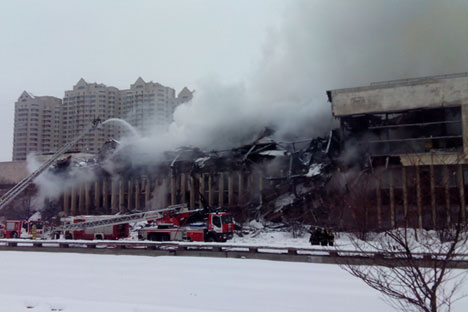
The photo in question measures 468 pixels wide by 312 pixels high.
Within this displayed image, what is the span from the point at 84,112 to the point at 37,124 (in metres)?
9.79

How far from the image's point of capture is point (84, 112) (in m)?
80.0

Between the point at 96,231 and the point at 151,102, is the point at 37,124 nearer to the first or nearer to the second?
the point at 151,102

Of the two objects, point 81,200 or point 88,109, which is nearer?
point 81,200

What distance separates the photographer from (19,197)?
140ft

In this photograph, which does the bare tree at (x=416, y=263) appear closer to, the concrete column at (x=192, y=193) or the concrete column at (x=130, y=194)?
the concrete column at (x=192, y=193)

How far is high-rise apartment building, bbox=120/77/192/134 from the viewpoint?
77.2 m

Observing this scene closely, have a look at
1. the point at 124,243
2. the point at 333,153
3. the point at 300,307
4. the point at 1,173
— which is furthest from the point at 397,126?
the point at 1,173

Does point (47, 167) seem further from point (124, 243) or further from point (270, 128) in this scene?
point (124, 243)

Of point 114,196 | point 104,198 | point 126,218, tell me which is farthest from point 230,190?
point 104,198

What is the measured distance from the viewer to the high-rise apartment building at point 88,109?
7956 centimetres

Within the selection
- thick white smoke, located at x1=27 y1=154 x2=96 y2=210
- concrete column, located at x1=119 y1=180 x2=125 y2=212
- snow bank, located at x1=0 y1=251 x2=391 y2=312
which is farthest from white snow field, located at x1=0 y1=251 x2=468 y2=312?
thick white smoke, located at x1=27 y1=154 x2=96 y2=210

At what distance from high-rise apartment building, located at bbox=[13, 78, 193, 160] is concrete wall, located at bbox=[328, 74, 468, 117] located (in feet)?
174

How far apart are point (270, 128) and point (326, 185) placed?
7.85 metres

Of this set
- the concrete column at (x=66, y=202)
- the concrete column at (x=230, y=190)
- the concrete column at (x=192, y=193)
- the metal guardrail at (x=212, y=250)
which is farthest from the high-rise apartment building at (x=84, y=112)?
the metal guardrail at (x=212, y=250)
